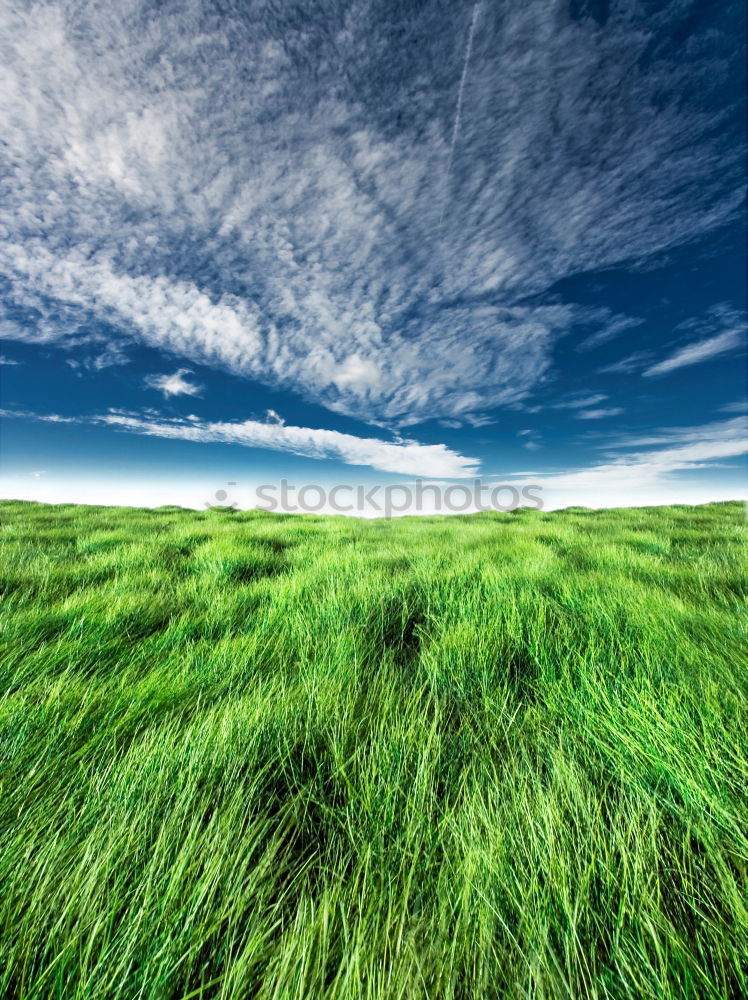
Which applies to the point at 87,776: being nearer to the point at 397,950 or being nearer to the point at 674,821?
the point at 397,950

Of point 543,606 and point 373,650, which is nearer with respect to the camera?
point 373,650

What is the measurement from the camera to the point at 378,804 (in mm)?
1001

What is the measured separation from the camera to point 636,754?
1079 millimetres

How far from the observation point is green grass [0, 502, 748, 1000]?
701mm

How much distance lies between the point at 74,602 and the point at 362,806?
217 cm

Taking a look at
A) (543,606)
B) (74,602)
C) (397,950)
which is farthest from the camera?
(74,602)

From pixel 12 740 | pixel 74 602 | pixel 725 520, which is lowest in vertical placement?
pixel 12 740

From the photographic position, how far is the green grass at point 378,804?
70 cm

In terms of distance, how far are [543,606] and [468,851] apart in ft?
4.32

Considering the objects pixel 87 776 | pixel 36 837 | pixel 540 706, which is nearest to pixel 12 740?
pixel 87 776

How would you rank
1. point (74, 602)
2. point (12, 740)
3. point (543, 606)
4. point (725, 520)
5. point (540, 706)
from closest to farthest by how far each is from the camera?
point (12, 740), point (540, 706), point (543, 606), point (74, 602), point (725, 520)

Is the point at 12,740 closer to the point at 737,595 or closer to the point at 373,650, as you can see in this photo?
the point at 373,650

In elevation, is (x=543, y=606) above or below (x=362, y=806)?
above

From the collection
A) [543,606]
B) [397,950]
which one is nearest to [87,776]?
[397,950]
